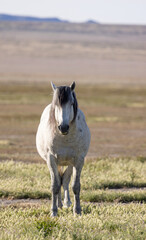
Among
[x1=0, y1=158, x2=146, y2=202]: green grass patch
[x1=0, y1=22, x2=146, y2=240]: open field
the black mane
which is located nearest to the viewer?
[x1=0, y1=22, x2=146, y2=240]: open field

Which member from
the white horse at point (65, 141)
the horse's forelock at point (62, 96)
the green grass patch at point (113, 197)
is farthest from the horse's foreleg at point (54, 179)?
the green grass patch at point (113, 197)

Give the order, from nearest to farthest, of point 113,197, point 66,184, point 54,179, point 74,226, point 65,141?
1. point 74,226
2. point 65,141
3. point 54,179
4. point 66,184
5. point 113,197

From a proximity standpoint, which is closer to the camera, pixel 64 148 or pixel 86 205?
pixel 64 148

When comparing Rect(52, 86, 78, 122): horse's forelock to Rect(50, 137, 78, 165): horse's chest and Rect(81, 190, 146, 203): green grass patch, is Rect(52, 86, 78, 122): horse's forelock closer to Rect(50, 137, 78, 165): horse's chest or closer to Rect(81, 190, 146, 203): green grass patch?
Rect(50, 137, 78, 165): horse's chest

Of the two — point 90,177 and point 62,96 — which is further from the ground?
point 62,96

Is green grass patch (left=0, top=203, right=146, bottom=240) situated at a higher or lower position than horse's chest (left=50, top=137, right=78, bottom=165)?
lower

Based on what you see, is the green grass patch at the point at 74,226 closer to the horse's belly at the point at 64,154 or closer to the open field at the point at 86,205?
the open field at the point at 86,205

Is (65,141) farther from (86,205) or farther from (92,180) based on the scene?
(92,180)

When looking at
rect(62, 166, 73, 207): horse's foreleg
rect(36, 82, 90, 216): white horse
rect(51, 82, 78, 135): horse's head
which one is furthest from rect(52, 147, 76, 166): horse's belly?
rect(62, 166, 73, 207): horse's foreleg

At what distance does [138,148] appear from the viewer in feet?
66.5

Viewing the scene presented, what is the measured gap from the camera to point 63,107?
23.2 feet

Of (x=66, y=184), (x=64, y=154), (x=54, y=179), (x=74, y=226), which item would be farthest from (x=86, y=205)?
(x=74, y=226)

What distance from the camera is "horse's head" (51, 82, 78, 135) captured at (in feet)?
22.7

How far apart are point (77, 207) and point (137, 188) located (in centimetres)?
316
